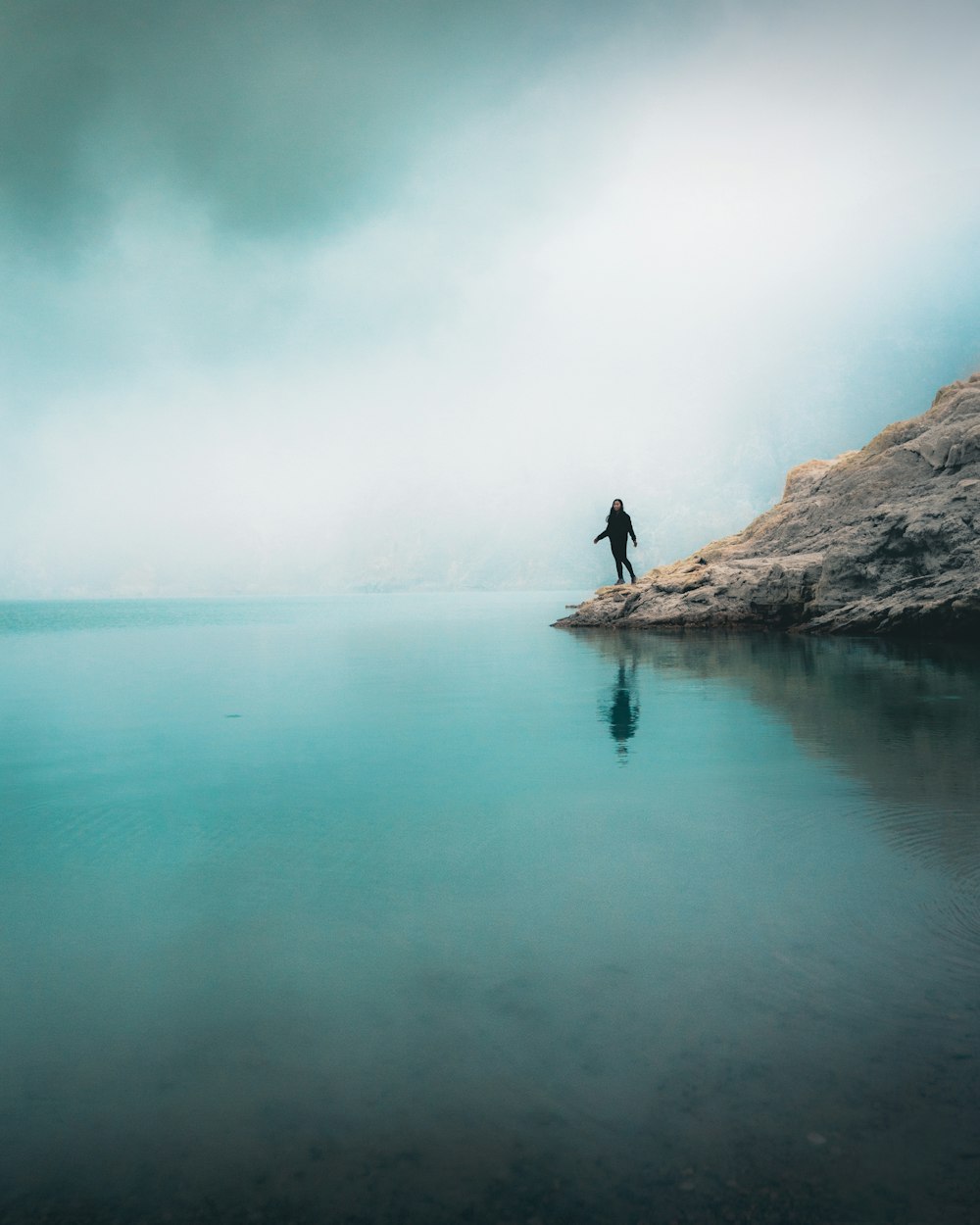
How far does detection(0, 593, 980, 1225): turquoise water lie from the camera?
2.44 meters

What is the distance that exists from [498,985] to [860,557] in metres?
24.2

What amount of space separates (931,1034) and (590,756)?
18.3 feet

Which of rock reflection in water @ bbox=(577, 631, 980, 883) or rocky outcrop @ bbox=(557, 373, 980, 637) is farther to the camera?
rocky outcrop @ bbox=(557, 373, 980, 637)

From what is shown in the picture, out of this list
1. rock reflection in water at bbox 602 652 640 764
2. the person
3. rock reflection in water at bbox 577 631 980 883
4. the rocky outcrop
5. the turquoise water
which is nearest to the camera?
the turquoise water

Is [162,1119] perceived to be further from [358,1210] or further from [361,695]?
[361,695]

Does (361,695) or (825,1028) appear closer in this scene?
(825,1028)

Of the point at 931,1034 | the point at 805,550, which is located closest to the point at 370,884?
the point at 931,1034

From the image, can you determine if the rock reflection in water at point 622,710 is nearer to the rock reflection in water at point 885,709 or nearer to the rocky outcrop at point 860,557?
the rock reflection in water at point 885,709

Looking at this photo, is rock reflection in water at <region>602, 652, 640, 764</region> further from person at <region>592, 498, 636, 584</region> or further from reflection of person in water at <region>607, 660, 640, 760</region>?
person at <region>592, 498, 636, 584</region>

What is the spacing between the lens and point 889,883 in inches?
183

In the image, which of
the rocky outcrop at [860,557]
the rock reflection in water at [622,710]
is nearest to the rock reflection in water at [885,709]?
the rock reflection in water at [622,710]

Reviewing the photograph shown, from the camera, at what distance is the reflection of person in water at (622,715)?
9.55m

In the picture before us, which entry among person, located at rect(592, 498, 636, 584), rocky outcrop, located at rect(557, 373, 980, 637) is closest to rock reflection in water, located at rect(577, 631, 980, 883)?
rocky outcrop, located at rect(557, 373, 980, 637)

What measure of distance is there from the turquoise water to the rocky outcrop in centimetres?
1553
